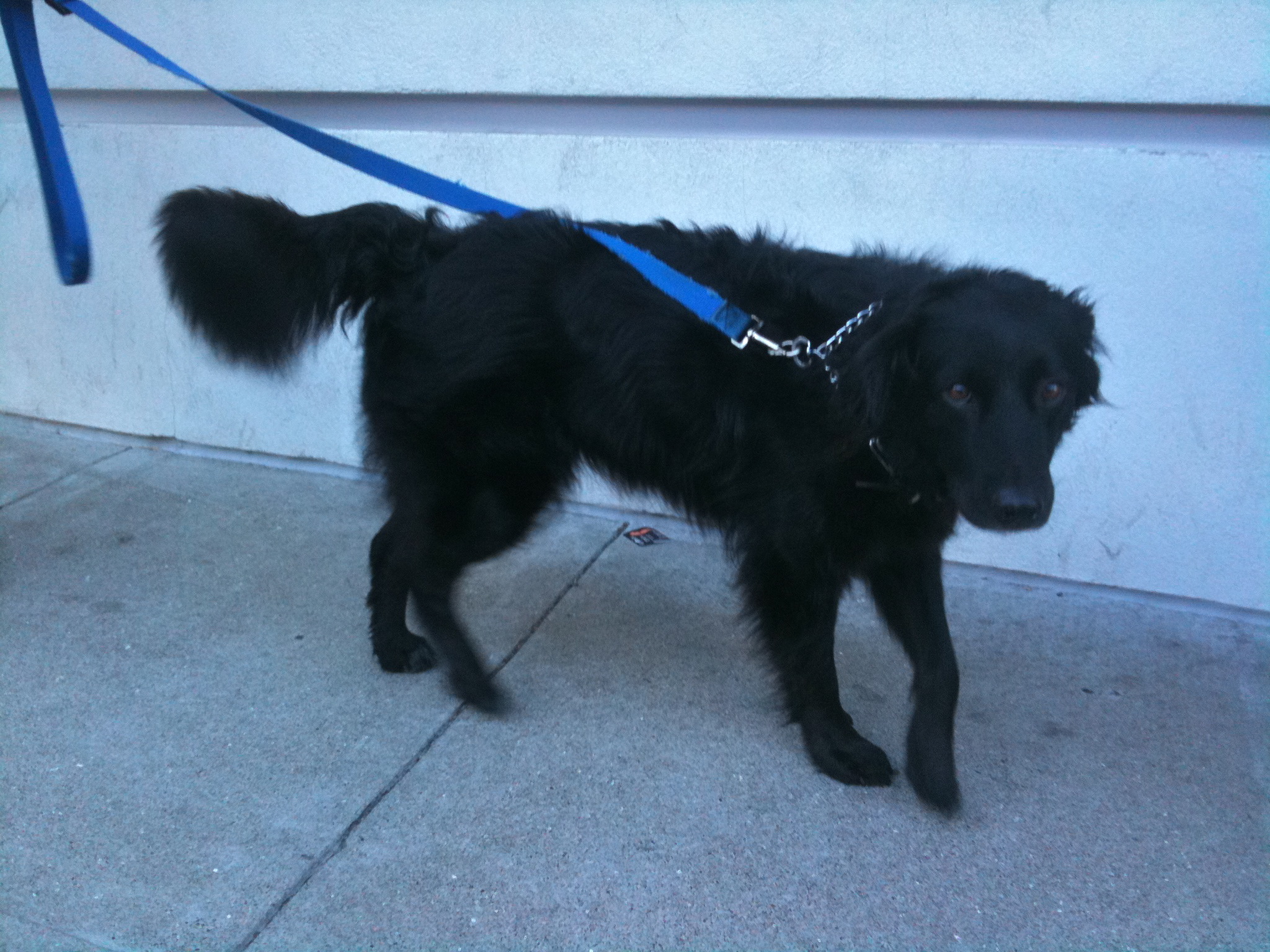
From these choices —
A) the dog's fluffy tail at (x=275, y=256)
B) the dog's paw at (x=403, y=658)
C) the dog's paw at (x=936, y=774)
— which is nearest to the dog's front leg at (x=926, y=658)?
the dog's paw at (x=936, y=774)

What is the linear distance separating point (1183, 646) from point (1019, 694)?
2.34ft

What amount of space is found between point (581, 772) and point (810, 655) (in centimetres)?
67

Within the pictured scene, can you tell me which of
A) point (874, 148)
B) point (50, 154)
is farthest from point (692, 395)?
point (50, 154)

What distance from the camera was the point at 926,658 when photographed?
2674mm

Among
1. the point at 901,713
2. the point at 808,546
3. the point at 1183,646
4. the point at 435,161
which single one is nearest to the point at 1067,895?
the point at 901,713

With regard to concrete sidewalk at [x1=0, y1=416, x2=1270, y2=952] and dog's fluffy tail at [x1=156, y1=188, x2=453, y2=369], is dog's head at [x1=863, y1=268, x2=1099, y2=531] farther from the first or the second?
dog's fluffy tail at [x1=156, y1=188, x2=453, y2=369]

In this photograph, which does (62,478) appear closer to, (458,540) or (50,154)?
(50,154)

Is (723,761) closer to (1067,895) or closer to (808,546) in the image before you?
(808,546)

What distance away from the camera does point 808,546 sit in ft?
8.57

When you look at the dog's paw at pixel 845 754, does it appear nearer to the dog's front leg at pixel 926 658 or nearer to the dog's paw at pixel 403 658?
the dog's front leg at pixel 926 658

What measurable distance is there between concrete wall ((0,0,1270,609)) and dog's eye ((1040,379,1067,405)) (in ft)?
3.54

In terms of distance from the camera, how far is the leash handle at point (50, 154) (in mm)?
2746

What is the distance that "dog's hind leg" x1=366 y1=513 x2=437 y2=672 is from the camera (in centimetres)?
318

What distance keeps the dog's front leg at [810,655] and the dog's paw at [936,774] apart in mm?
140
